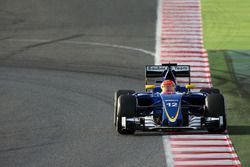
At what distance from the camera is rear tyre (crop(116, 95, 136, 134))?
84.1 feet

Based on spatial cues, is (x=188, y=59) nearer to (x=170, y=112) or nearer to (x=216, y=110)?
(x=216, y=110)

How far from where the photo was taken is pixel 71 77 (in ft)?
111

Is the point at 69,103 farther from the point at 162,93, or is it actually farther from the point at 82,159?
the point at 82,159

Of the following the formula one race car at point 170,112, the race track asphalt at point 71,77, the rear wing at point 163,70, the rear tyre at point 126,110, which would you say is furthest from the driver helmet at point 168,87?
the race track asphalt at point 71,77

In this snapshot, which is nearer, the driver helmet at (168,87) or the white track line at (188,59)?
the white track line at (188,59)

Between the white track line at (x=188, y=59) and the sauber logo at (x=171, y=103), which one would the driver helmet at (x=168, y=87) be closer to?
the sauber logo at (x=171, y=103)

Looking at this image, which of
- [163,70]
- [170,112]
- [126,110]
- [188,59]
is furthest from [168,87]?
[188,59]

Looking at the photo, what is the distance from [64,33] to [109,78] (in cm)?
764

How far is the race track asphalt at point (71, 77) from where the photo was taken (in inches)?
963

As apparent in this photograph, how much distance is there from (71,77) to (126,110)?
8424mm

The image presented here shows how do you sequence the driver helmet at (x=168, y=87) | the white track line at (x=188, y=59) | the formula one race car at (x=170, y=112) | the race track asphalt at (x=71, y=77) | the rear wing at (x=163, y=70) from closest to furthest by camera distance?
the white track line at (x=188, y=59) → the race track asphalt at (x=71, y=77) → the formula one race car at (x=170, y=112) → the driver helmet at (x=168, y=87) → the rear wing at (x=163, y=70)

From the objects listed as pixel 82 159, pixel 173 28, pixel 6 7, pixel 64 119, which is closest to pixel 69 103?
pixel 64 119

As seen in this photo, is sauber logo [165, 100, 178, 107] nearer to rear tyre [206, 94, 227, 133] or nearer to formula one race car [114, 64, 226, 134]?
formula one race car [114, 64, 226, 134]

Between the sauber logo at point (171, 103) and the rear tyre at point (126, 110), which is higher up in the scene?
the sauber logo at point (171, 103)
